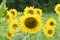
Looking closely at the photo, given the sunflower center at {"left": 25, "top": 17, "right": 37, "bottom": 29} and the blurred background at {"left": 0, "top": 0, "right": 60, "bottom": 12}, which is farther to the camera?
the blurred background at {"left": 0, "top": 0, "right": 60, "bottom": 12}

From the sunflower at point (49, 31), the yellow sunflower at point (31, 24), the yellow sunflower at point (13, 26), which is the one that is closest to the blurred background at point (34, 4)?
the sunflower at point (49, 31)

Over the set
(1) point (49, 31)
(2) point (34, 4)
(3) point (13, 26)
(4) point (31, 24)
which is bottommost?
(2) point (34, 4)

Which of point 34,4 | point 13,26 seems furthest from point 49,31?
point 34,4

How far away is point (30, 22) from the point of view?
1828mm

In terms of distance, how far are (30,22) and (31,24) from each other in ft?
0.07

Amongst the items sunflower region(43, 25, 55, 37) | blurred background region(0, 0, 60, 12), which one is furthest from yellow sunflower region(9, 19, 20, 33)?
blurred background region(0, 0, 60, 12)

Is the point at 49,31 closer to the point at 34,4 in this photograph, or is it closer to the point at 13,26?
the point at 13,26

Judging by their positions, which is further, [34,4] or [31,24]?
[34,4]

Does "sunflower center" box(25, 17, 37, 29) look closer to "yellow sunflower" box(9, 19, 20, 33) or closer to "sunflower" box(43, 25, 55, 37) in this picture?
"yellow sunflower" box(9, 19, 20, 33)

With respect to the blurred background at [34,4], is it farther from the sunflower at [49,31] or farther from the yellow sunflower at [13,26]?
the yellow sunflower at [13,26]

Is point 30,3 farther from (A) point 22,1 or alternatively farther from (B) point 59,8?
(B) point 59,8

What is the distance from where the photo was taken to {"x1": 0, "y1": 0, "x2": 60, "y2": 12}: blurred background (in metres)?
18.2

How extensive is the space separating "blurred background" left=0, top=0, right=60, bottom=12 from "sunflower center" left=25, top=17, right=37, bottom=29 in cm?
1588

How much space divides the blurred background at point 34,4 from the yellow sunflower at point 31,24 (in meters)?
15.9
